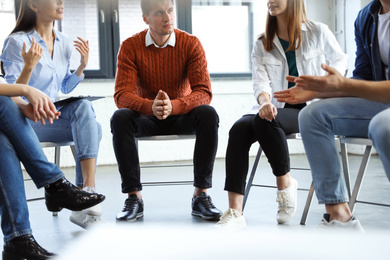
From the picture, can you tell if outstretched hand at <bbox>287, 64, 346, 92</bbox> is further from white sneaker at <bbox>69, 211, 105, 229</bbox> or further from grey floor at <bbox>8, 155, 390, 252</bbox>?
white sneaker at <bbox>69, 211, 105, 229</bbox>

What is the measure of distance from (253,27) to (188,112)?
3.20 m

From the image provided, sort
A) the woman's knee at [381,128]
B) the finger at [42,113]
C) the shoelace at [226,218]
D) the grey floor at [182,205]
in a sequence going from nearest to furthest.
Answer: the woman's knee at [381,128] → the finger at [42,113] → the shoelace at [226,218] → the grey floor at [182,205]

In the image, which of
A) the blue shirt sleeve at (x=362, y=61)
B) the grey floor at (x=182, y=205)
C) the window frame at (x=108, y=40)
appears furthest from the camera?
the window frame at (x=108, y=40)

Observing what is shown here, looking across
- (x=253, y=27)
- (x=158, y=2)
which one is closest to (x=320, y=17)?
(x=253, y=27)

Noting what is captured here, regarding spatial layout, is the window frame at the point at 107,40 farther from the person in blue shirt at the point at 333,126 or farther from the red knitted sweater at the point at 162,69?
the person in blue shirt at the point at 333,126

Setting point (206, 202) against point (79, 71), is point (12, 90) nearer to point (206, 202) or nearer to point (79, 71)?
point (79, 71)

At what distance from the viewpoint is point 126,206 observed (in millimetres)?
2289

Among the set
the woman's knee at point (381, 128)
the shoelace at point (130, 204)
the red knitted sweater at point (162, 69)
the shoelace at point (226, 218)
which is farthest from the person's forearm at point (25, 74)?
the woman's knee at point (381, 128)

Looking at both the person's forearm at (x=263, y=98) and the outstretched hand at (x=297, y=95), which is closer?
the outstretched hand at (x=297, y=95)

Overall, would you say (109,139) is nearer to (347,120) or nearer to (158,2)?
(158,2)

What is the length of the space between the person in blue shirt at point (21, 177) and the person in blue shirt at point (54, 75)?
39 centimetres

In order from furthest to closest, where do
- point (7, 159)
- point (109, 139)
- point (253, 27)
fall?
point (253, 27) < point (109, 139) < point (7, 159)

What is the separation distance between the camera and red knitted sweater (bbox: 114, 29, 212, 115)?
2.48 metres

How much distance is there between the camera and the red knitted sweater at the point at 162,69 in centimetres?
248
